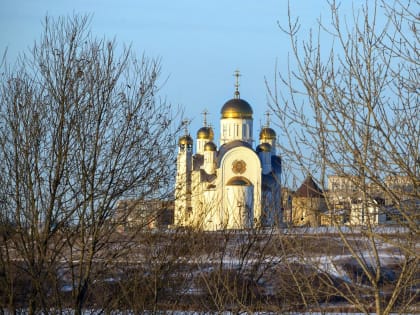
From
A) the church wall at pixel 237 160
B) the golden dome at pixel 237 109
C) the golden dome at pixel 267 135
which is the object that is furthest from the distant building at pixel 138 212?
the golden dome at pixel 267 135

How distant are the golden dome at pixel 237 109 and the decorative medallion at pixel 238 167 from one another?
10.1 feet

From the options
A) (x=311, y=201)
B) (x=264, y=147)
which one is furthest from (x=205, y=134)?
(x=311, y=201)

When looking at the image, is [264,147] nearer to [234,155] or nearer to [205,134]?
[234,155]

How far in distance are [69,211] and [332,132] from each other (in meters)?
4.20

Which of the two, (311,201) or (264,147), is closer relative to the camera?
(311,201)

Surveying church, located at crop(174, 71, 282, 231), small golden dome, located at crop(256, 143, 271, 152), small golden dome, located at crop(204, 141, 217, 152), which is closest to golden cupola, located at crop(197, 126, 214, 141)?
church, located at crop(174, 71, 282, 231)

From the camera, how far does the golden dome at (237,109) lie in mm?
52094

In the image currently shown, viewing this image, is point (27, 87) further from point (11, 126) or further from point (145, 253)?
point (145, 253)

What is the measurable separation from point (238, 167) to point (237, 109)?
3.73 meters

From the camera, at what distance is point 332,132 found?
16.9ft

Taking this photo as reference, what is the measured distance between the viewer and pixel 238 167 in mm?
50562

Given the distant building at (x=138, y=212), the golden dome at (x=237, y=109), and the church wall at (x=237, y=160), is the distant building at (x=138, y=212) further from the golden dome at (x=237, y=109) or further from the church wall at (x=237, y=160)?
the golden dome at (x=237, y=109)

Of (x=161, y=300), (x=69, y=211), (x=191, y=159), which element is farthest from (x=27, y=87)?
(x=191, y=159)

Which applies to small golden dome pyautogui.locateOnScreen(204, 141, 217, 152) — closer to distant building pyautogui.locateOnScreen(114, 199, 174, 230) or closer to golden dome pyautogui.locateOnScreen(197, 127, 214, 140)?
golden dome pyautogui.locateOnScreen(197, 127, 214, 140)
